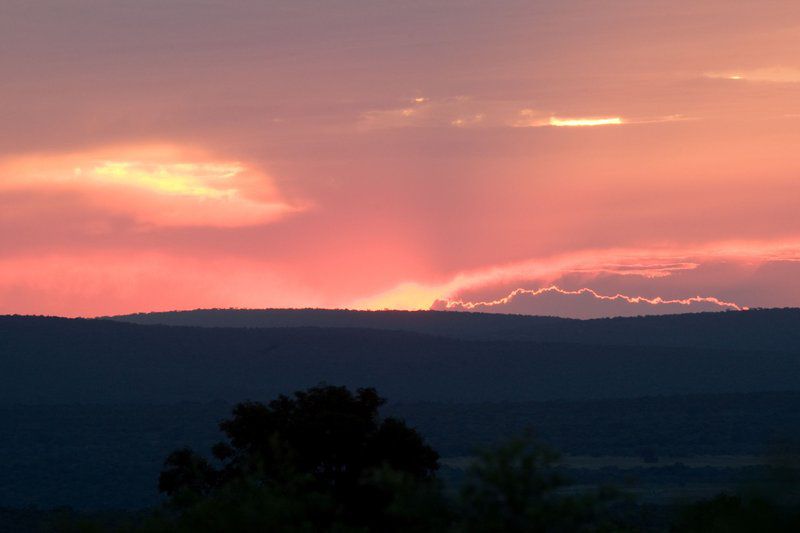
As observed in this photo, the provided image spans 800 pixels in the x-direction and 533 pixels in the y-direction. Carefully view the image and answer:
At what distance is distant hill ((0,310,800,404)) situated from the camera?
332 feet

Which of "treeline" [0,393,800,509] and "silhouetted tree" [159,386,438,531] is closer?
"silhouetted tree" [159,386,438,531]

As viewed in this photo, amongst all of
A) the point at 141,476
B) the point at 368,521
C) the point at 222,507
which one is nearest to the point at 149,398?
the point at 141,476

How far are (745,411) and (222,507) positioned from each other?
72104 mm

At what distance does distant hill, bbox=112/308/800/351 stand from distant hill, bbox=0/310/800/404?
34 cm

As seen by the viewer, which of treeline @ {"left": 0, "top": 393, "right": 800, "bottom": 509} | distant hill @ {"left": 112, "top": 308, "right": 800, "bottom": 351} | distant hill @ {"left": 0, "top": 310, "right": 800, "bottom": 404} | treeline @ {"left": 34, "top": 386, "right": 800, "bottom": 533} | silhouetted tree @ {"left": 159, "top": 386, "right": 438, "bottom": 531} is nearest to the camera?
treeline @ {"left": 34, "top": 386, "right": 800, "bottom": 533}

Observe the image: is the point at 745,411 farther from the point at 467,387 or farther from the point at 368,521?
the point at 368,521

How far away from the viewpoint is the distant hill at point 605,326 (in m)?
122

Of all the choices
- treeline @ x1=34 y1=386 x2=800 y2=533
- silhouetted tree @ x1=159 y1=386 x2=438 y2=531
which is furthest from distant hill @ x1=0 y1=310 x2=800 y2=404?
treeline @ x1=34 y1=386 x2=800 y2=533

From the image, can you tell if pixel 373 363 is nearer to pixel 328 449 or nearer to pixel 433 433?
pixel 433 433

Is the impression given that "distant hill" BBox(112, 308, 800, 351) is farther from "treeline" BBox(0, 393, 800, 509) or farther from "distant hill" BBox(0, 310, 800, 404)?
"treeline" BBox(0, 393, 800, 509)

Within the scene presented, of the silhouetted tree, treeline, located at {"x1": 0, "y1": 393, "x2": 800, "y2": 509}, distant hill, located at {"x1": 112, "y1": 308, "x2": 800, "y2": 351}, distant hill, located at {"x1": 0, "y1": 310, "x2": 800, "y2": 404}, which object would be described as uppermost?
distant hill, located at {"x1": 112, "y1": 308, "x2": 800, "y2": 351}

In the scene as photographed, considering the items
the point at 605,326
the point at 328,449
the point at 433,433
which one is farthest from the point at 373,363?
the point at 328,449

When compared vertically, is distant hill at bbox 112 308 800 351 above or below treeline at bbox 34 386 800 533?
above

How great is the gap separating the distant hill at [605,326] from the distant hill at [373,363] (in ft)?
1.11
